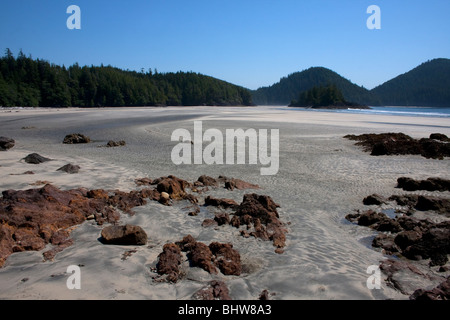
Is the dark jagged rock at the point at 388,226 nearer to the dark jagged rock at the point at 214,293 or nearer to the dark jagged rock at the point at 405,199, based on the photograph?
the dark jagged rock at the point at 405,199

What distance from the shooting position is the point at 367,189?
8.77 metres

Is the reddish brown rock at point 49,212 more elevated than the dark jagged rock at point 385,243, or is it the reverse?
the reddish brown rock at point 49,212

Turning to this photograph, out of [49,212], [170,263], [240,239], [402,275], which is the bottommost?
[402,275]

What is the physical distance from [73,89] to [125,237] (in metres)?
103

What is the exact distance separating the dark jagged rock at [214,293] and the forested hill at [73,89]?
3169 inches

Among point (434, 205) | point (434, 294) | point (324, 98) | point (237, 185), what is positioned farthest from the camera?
point (324, 98)

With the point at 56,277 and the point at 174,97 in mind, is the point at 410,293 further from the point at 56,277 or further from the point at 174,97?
the point at 174,97

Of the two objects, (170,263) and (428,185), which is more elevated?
(428,185)

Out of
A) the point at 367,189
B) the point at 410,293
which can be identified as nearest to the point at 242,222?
the point at 410,293

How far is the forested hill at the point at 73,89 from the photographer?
258 feet

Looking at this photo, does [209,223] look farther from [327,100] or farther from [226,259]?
[327,100]

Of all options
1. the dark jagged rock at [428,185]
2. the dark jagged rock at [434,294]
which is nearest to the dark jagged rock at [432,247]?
the dark jagged rock at [434,294]

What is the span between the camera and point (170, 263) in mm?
4145

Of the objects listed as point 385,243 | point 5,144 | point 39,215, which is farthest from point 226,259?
point 5,144
